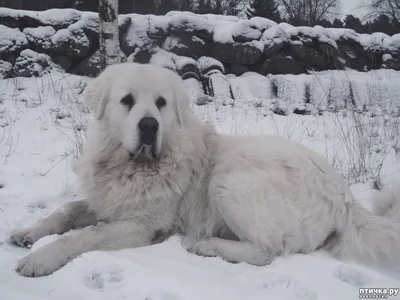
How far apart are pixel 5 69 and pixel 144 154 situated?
5.90m

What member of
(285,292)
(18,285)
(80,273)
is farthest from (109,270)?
(285,292)

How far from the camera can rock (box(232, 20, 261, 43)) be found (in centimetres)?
856

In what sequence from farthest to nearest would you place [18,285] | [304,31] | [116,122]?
[304,31], [116,122], [18,285]

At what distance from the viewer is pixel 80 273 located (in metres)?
2.04

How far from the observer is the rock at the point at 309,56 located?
28.9 feet

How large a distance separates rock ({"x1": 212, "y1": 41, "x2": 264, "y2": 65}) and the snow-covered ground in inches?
82.2

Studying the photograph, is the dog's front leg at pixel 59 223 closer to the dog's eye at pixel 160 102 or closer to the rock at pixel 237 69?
the dog's eye at pixel 160 102

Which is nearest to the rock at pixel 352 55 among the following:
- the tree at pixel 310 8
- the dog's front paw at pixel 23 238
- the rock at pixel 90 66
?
the rock at pixel 90 66

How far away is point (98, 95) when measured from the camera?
2.89 meters

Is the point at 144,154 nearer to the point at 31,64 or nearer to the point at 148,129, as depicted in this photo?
the point at 148,129

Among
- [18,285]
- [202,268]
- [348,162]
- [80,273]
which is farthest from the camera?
[348,162]

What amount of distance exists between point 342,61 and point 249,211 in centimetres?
773

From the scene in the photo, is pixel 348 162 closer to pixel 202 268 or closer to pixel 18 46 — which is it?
pixel 202 268

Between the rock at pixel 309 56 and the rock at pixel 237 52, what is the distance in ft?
2.90
